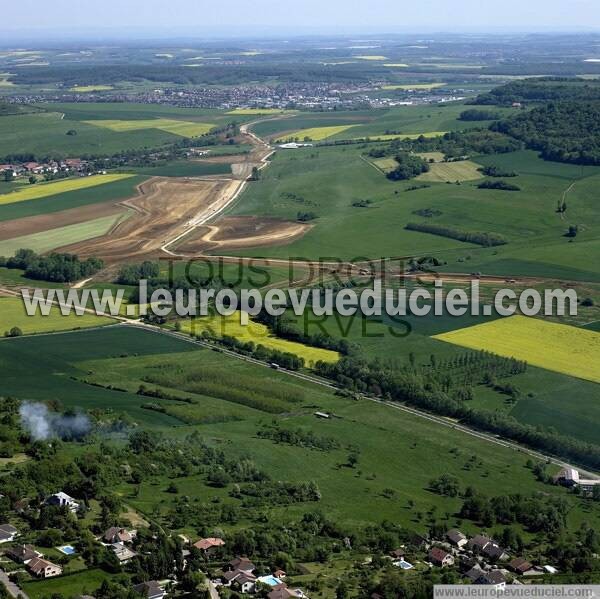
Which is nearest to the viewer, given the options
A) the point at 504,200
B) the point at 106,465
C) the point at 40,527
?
the point at 40,527

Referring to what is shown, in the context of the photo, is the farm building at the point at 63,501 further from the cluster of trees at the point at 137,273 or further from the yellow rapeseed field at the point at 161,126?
the yellow rapeseed field at the point at 161,126

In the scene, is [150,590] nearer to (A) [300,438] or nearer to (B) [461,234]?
(A) [300,438]

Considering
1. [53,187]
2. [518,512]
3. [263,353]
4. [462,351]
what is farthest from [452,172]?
[518,512]

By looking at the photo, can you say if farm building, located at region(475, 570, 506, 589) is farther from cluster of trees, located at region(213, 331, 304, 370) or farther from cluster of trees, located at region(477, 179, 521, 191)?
cluster of trees, located at region(477, 179, 521, 191)

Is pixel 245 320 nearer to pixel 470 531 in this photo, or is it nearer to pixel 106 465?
pixel 106 465

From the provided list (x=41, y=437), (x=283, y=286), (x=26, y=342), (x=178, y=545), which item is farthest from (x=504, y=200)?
(x=178, y=545)

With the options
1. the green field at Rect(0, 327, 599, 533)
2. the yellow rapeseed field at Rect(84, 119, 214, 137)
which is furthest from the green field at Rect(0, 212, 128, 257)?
the yellow rapeseed field at Rect(84, 119, 214, 137)
